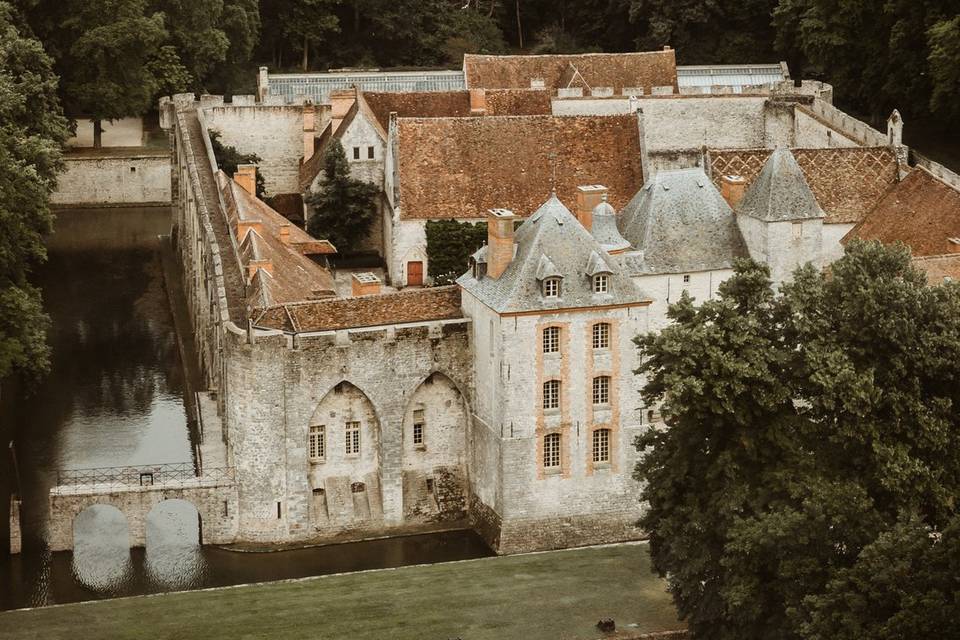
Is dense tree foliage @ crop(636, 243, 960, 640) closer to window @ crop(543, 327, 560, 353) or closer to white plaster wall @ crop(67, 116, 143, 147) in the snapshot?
window @ crop(543, 327, 560, 353)

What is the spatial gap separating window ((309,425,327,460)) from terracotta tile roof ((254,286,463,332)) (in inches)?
119

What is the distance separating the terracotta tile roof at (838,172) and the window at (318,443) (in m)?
21.0

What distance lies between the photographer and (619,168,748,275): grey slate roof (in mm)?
59719

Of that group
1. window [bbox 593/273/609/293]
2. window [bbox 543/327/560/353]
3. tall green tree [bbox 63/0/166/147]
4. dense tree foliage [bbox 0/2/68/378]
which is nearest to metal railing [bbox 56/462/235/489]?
dense tree foliage [bbox 0/2/68/378]

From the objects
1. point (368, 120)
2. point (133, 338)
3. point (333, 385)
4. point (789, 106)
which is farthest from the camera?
point (789, 106)

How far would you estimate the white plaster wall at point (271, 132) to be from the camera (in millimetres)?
88375

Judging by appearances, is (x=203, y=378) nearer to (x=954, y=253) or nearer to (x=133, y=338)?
(x=133, y=338)

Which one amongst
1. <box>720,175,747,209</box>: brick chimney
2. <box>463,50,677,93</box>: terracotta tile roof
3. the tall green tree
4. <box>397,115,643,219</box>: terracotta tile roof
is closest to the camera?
<box>720,175,747,209</box>: brick chimney

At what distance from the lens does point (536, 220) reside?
55.6 meters

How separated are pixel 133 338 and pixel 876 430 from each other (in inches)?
1588

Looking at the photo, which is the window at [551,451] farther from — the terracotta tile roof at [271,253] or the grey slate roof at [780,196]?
the grey slate roof at [780,196]

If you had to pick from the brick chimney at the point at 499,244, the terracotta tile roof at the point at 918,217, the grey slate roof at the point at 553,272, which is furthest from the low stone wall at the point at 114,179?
the brick chimney at the point at 499,244

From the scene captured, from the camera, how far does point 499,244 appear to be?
55062 mm

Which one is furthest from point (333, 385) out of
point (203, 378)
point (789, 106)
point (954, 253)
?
point (789, 106)
